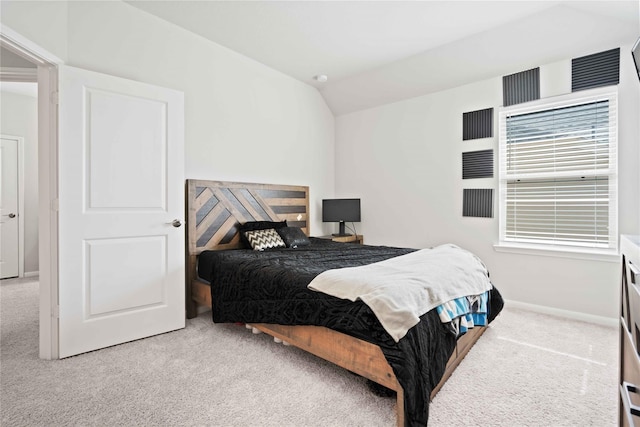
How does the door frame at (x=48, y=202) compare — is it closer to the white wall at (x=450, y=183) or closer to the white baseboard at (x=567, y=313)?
the white wall at (x=450, y=183)

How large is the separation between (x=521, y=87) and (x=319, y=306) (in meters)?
3.24

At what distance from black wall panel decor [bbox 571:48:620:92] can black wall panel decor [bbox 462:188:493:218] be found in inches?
49.6

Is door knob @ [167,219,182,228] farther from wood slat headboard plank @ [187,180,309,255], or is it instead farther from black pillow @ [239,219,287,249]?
black pillow @ [239,219,287,249]

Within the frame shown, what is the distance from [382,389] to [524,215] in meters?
2.69

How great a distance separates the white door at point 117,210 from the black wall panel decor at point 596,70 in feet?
12.4

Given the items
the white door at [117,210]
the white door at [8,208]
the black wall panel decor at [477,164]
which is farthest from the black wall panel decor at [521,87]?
the white door at [8,208]

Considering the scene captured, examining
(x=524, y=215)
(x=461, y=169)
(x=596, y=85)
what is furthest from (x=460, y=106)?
(x=524, y=215)

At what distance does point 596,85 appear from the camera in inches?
115

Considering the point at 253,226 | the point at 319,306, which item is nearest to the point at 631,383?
the point at 319,306

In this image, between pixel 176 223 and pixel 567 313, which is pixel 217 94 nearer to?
pixel 176 223

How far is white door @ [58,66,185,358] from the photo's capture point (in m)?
2.30

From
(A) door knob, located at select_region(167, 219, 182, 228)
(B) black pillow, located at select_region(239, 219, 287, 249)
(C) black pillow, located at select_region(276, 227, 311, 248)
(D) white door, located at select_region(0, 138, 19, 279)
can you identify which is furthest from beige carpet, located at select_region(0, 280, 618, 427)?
(D) white door, located at select_region(0, 138, 19, 279)

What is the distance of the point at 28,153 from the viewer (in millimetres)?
4895

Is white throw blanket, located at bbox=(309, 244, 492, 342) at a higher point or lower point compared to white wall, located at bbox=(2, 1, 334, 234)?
lower
